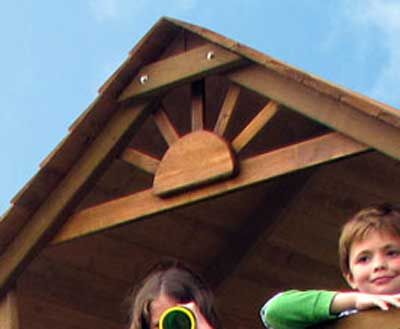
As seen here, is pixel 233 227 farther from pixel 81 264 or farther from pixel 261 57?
pixel 261 57

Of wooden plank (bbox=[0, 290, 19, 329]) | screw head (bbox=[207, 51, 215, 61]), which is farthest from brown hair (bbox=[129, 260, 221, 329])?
wooden plank (bbox=[0, 290, 19, 329])

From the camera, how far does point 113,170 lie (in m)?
8.82

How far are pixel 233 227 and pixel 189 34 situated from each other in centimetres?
219

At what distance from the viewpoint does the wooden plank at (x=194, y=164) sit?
24.7 ft

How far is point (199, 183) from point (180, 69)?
0.74 metres

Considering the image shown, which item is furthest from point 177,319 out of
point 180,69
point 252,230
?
point 252,230

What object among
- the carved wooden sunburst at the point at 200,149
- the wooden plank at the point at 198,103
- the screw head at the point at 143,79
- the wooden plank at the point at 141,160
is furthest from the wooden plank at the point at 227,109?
the screw head at the point at 143,79

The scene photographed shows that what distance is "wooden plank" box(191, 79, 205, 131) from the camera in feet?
25.6

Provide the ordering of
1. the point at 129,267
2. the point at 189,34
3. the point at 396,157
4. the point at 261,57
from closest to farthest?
the point at 396,157
the point at 261,57
the point at 189,34
the point at 129,267

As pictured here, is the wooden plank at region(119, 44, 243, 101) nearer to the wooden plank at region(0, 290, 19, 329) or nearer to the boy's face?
the wooden plank at region(0, 290, 19, 329)

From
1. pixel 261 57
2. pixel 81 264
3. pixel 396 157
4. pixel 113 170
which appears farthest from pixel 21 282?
pixel 396 157

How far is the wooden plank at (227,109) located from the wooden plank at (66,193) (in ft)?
1.92

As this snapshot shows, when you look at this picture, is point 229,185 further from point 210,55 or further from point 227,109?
point 210,55

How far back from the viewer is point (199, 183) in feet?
24.9
